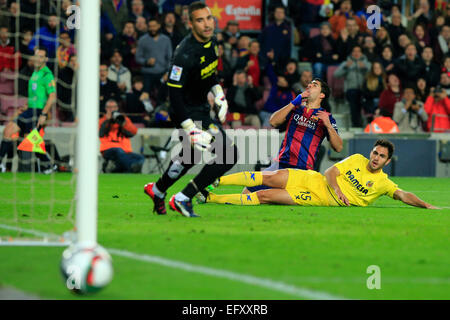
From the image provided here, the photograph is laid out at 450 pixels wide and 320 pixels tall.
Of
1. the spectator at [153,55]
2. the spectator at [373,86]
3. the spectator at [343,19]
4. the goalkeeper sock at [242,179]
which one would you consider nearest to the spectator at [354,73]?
the spectator at [373,86]

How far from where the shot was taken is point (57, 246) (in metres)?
5.91

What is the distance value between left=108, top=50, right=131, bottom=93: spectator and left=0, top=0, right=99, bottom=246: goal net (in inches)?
45.4

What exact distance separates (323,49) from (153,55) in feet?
12.7

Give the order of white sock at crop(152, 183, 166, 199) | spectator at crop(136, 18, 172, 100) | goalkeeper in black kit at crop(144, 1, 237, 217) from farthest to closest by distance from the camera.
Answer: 1. spectator at crop(136, 18, 172, 100)
2. white sock at crop(152, 183, 166, 199)
3. goalkeeper in black kit at crop(144, 1, 237, 217)

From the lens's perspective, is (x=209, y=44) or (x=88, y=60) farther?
(x=209, y=44)

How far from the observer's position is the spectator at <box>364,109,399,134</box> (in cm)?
1823

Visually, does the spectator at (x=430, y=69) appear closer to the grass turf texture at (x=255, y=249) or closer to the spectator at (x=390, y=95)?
A: the spectator at (x=390, y=95)

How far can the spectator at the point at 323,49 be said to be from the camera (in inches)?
746

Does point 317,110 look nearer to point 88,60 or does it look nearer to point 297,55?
point 88,60

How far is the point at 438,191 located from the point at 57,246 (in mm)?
8986

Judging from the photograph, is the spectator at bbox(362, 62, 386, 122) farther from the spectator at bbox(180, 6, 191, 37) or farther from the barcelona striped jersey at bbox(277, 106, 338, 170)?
the barcelona striped jersey at bbox(277, 106, 338, 170)

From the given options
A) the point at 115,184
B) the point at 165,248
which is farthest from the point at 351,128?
the point at 165,248

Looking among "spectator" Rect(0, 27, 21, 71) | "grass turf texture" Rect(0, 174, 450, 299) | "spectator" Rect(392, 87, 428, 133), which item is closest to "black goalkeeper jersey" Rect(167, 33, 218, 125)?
"grass turf texture" Rect(0, 174, 450, 299)

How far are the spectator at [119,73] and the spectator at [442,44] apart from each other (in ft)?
23.8
